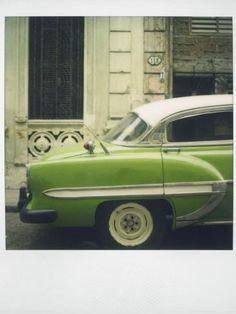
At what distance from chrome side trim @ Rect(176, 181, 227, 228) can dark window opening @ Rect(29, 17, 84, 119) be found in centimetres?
154

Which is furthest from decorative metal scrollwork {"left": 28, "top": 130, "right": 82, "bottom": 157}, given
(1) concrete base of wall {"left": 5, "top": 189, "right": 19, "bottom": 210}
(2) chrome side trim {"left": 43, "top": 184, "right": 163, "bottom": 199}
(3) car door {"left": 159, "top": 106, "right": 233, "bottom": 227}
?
(3) car door {"left": 159, "top": 106, "right": 233, "bottom": 227}

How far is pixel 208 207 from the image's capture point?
4.04 meters

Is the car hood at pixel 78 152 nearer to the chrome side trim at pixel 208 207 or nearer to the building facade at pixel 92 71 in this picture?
the building facade at pixel 92 71

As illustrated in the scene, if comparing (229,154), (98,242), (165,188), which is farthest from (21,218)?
(229,154)

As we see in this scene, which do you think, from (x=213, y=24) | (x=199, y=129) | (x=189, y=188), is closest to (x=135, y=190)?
(x=189, y=188)

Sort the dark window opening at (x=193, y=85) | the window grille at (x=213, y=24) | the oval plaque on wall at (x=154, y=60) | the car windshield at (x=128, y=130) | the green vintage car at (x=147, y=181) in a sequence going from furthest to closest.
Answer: the oval plaque on wall at (x=154, y=60) < the dark window opening at (x=193, y=85) < the window grille at (x=213, y=24) < the car windshield at (x=128, y=130) < the green vintage car at (x=147, y=181)

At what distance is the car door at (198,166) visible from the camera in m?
4.00

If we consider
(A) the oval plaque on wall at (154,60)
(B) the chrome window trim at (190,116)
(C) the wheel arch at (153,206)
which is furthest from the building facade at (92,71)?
(C) the wheel arch at (153,206)

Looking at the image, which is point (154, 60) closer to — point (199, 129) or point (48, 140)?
point (199, 129)

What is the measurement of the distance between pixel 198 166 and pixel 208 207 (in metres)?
0.39

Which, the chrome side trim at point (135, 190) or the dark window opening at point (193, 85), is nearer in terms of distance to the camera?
the chrome side trim at point (135, 190)

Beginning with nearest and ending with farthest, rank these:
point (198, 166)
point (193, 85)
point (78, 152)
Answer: point (198, 166) < point (78, 152) < point (193, 85)

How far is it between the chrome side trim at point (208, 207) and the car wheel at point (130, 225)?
0.18 meters

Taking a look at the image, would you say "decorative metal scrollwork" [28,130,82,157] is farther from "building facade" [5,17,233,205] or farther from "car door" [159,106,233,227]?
"car door" [159,106,233,227]
